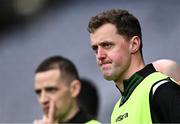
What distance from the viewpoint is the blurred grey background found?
769cm

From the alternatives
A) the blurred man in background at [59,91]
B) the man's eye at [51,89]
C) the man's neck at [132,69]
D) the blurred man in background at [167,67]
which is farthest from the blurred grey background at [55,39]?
the man's neck at [132,69]

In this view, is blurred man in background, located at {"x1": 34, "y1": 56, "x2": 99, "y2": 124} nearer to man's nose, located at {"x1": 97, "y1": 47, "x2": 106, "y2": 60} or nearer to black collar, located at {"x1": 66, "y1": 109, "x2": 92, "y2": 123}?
black collar, located at {"x1": 66, "y1": 109, "x2": 92, "y2": 123}

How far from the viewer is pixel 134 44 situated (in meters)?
3.50

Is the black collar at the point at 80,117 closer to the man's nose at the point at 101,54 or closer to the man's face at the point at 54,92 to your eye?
the man's face at the point at 54,92

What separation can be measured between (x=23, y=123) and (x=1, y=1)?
1.59m

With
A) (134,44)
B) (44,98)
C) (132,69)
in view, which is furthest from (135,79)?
(44,98)

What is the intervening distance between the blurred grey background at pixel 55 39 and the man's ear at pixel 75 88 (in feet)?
5.03

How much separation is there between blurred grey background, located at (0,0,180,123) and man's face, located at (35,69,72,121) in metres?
1.60

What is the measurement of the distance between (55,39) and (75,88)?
149 inches

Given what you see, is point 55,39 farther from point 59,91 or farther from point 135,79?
point 135,79

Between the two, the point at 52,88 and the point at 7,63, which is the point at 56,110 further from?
the point at 7,63

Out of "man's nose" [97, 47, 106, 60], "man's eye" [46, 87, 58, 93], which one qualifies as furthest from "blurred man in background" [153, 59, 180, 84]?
"man's eye" [46, 87, 58, 93]

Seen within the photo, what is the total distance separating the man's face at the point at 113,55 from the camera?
3.44 m

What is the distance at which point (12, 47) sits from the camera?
9.30 metres
